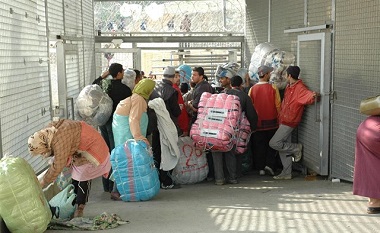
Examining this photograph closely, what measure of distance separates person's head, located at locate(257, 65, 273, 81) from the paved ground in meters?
1.75

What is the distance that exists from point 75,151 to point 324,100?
4.11 metres

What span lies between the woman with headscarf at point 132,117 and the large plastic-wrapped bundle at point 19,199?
8.27 ft

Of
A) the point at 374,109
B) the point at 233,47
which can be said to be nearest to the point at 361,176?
the point at 374,109

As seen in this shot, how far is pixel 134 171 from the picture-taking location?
798cm

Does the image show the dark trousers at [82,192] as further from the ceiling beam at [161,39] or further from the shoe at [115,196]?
the ceiling beam at [161,39]

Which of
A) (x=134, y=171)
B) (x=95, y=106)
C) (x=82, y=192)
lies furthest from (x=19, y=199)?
Answer: (x=95, y=106)

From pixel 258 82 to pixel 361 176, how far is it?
12.6ft

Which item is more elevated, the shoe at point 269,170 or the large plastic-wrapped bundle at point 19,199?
the large plastic-wrapped bundle at point 19,199

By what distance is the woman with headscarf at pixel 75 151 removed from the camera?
607cm

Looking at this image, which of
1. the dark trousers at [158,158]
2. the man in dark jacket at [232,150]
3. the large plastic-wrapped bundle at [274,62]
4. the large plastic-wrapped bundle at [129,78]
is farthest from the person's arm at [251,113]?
the large plastic-wrapped bundle at [129,78]

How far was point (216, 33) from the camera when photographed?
545 inches

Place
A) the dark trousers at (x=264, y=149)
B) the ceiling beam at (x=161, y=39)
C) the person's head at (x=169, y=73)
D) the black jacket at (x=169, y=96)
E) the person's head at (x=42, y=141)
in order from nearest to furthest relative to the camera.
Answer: the person's head at (x=42, y=141)
the black jacket at (x=169, y=96)
the person's head at (x=169, y=73)
the dark trousers at (x=264, y=149)
the ceiling beam at (x=161, y=39)

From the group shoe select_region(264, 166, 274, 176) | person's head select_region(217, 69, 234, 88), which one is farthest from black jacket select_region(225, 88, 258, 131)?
shoe select_region(264, 166, 274, 176)

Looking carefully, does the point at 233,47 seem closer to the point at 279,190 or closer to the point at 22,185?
the point at 279,190
